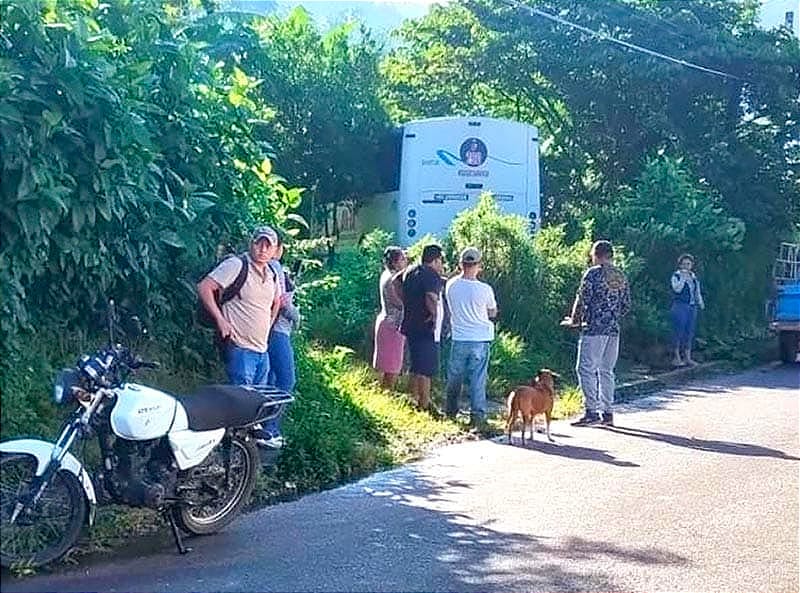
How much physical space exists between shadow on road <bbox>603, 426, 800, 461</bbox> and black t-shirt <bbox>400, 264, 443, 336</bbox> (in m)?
2.14

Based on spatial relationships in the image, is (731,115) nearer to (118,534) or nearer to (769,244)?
(769,244)

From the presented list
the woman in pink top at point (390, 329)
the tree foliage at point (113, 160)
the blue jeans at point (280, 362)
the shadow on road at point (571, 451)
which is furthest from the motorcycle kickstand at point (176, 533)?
the woman in pink top at point (390, 329)

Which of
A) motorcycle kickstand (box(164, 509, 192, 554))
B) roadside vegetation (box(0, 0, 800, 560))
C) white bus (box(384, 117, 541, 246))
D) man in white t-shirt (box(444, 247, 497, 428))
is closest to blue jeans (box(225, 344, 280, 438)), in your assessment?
roadside vegetation (box(0, 0, 800, 560))

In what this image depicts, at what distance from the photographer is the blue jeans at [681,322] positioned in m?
17.1

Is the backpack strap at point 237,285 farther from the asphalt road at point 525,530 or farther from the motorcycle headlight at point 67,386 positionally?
the motorcycle headlight at point 67,386

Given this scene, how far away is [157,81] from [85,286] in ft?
5.87

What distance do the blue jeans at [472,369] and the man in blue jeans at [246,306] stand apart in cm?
290

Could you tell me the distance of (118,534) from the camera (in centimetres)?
666

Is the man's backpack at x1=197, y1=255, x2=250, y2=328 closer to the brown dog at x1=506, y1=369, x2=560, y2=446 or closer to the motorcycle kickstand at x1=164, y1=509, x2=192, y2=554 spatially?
the motorcycle kickstand at x1=164, y1=509, x2=192, y2=554

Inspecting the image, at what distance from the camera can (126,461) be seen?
6281 mm

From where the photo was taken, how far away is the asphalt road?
20.0 ft

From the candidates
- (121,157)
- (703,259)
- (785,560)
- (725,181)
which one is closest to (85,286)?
(121,157)

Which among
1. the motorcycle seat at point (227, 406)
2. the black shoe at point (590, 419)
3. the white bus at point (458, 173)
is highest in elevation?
the white bus at point (458, 173)

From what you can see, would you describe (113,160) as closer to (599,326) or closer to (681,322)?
(599,326)
